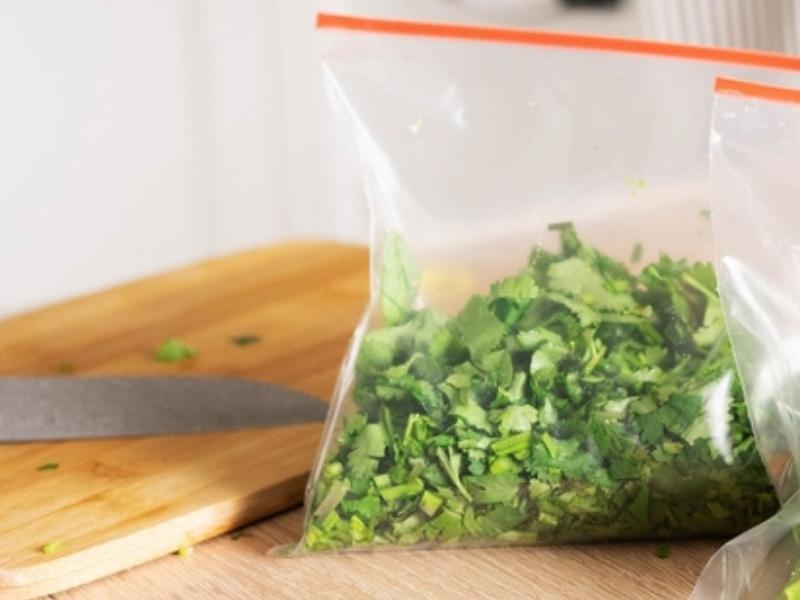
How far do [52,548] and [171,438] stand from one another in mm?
222

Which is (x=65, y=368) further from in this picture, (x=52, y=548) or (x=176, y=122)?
(x=176, y=122)

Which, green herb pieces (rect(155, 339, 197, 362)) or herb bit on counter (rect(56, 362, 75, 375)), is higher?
green herb pieces (rect(155, 339, 197, 362))

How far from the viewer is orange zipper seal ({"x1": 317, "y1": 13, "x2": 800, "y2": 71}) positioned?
41.2 inches

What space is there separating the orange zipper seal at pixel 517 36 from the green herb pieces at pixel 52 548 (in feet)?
1.35

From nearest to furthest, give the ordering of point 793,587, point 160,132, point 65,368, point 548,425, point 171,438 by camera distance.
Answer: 1. point 793,587
2. point 548,425
3. point 171,438
4. point 65,368
5. point 160,132

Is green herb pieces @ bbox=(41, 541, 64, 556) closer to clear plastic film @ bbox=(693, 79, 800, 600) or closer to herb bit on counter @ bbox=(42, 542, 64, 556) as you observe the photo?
herb bit on counter @ bbox=(42, 542, 64, 556)

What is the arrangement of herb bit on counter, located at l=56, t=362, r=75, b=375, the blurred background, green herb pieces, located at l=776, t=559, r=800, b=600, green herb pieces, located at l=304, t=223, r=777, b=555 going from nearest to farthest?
green herb pieces, located at l=776, t=559, r=800, b=600 → green herb pieces, located at l=304, t=223, r=777, b=555 → herb bit on counter, located at l=56, t=362, r=75, b=375 → the blurred background

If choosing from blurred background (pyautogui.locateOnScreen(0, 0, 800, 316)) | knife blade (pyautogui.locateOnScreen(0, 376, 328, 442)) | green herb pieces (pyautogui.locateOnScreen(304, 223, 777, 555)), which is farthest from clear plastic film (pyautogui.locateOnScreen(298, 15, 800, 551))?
blurred background (pyautogui.locateOnScreen(0, 0, 800, 316))

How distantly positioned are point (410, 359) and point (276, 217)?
1.75 meters

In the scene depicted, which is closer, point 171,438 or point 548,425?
point 548,425

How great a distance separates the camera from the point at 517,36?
1.08 m

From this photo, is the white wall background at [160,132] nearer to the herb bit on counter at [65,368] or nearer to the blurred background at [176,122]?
the blurred background at [176,122]

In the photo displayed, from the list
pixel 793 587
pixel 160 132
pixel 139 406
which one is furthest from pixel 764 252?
pixel 160 132

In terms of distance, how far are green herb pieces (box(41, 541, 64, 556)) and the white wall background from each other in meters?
1.23
